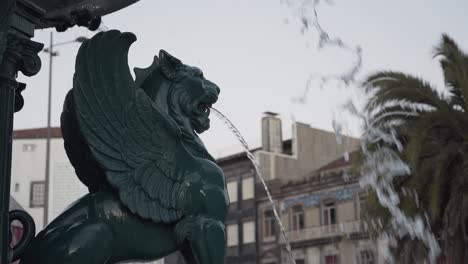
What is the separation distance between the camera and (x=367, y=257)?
31125mm

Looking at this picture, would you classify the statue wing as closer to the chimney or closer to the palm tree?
the palm tree

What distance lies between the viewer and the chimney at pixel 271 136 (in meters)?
38.2

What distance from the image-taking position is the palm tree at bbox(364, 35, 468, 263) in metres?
12.7

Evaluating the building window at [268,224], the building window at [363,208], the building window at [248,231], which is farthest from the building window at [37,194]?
the building window at [363,208]

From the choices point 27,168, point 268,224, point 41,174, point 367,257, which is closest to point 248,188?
point 268,224

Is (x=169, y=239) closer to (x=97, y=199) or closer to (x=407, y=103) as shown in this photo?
(x=97, y=199)

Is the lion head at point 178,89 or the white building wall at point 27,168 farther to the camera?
the white building wall at point 27,168

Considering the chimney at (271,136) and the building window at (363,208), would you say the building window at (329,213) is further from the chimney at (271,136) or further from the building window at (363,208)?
the chimney at (271,136)

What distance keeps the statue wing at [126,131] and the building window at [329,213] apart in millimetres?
30441

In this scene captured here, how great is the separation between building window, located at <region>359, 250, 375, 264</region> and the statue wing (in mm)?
29286

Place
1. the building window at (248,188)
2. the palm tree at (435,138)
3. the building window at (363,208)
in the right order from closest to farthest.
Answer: the palm tree at (435,138) < the building window at (363,208) < the building window at (248,188)

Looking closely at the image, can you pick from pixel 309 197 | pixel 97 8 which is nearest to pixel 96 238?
pixel 97 8

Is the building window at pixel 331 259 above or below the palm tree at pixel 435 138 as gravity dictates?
below

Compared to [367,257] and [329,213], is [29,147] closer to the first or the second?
[329,213]
